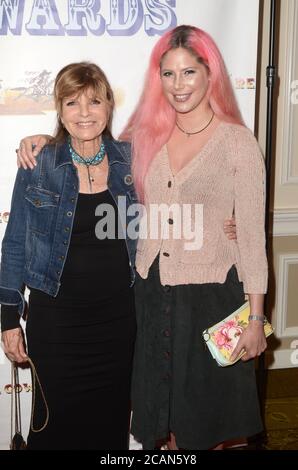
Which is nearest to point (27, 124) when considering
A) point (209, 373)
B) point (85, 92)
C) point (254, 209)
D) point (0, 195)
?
point (0, 195)

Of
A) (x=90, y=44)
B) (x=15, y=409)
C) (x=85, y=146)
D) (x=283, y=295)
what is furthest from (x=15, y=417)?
(x=283, y=295)

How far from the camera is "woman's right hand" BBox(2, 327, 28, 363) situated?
211cm

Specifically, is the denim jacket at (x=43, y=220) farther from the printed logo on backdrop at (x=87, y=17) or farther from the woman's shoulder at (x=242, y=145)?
the printed logo on backdrop at (x=87, y=17)

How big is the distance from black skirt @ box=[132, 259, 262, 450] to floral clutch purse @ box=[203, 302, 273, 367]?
42mm

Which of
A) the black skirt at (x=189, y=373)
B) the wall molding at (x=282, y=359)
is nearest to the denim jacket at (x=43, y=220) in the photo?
the black skirt at (x=189, y=373)

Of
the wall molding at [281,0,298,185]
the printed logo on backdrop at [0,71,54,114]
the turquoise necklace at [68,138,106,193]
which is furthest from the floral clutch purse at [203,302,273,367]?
the wall molding at [281,0,298,185]

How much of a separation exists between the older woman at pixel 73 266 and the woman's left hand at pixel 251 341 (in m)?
0.42

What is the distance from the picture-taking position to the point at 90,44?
97.3 inches

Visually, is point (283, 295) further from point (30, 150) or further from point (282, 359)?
point (30, 150)

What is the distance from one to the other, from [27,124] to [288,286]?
214cm

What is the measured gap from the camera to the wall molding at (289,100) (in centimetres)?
346

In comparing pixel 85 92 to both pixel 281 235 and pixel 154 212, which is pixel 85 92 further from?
pixel 281 235

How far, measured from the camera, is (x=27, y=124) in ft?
8.28

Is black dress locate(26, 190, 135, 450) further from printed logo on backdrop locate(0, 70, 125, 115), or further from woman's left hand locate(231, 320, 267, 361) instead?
printed logo on backdrop locate(0, 70, 125, 115)
